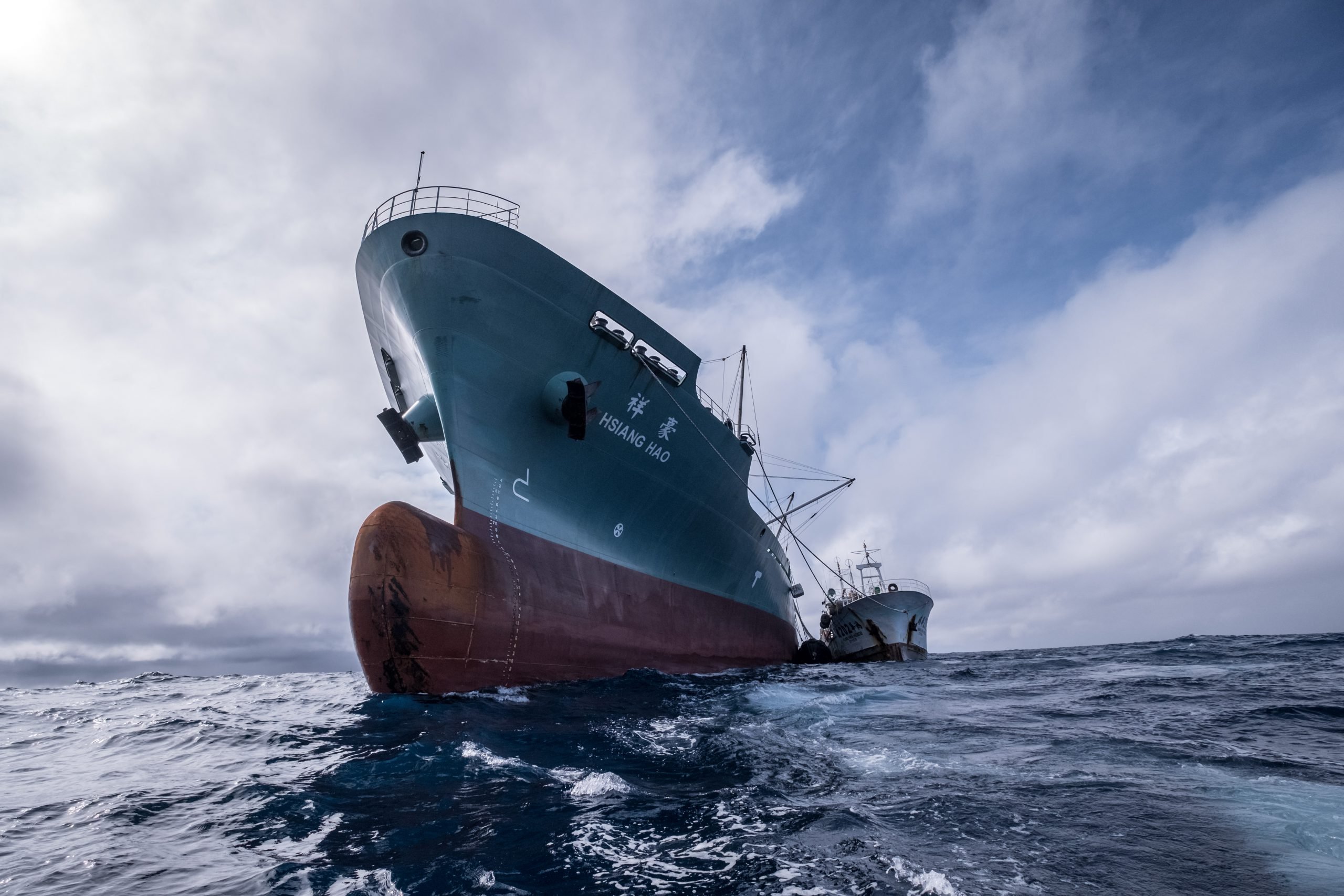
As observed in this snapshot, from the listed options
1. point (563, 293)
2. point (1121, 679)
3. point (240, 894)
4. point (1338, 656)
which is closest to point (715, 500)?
point (563, 293)

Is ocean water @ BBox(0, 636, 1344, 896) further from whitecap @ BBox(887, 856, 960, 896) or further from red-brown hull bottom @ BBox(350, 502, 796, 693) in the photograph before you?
red-brown hull bottom @ BBox(350, 502, 796, 693)

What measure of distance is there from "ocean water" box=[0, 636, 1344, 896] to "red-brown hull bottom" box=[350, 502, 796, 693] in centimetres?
68

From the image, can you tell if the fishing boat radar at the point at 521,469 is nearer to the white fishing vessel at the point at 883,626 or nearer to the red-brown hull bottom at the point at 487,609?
the red-brown hull bottom at the point at 487,609

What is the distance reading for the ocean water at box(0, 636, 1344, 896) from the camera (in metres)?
3.83

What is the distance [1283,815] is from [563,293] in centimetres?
1255

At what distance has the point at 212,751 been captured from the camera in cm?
792

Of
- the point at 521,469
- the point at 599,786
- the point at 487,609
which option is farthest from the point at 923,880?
the point at 521,469

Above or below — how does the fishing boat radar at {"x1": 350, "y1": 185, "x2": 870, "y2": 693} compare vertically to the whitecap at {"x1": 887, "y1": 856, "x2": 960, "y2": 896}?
above

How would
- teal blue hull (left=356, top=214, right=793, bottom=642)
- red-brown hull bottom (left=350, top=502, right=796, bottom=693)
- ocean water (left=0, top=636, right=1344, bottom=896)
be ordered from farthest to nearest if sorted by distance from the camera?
teal blue hull (left=356, top=214, right=793, bottom=642) → red-brown hull bottom (left=350, top=502, right=796, bottom=693) → ocean water (left=0, top=636, right=1344, bottom=896)

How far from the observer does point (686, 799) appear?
5391mm

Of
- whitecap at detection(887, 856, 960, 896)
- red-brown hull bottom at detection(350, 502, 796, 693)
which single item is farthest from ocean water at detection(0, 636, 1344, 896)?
red-brown hull bottom at detection(350, 502, 796, 693)

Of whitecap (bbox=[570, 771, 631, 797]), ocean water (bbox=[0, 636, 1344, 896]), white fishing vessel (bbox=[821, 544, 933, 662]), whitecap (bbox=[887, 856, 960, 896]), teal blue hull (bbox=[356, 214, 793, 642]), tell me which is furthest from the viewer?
white fishing vessel (bbox=[821, 544, 933, 662])

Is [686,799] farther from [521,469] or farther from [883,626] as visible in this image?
[883,626]

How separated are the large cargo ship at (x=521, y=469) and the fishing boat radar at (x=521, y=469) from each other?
0.11 ft
